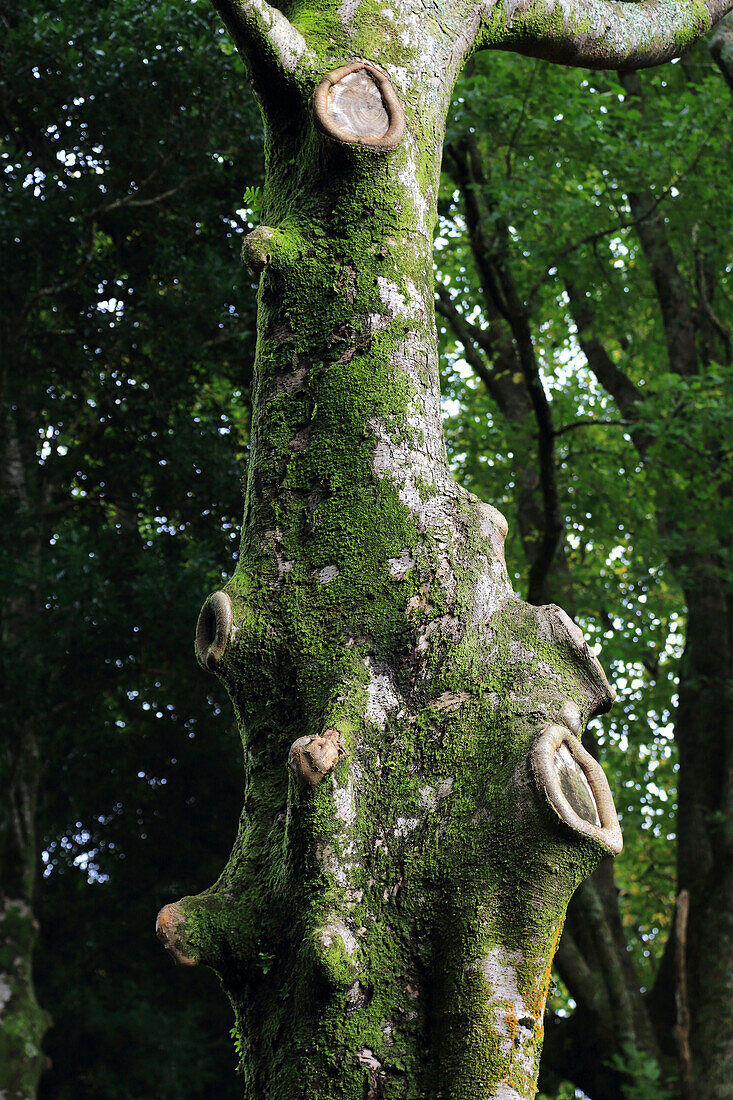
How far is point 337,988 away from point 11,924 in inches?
283

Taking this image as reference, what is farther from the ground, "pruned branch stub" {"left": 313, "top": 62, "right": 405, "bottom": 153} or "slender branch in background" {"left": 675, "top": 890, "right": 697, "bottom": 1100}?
"pruned branch stub" {"left": 313, "top": 62, "right": 405, "bottom": 153}

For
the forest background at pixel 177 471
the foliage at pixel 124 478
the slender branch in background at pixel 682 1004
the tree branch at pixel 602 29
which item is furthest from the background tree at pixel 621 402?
the tree branch at pixel 602 29

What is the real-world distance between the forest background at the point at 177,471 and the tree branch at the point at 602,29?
3778 mm

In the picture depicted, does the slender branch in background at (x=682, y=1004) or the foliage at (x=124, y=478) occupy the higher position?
the foliage at (x=124, y=478)

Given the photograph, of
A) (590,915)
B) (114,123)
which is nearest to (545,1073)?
(590,915)

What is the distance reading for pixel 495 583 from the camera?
2010 millimetres

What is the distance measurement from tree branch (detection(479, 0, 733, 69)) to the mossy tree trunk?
0.64m

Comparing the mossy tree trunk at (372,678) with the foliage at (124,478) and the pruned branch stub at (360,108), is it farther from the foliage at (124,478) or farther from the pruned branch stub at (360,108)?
the foliage at (124,478)

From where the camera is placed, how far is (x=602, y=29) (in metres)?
3.29

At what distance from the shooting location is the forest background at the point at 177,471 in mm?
7859

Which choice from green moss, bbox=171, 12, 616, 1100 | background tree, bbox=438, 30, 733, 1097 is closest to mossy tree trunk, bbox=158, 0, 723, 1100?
green moss, bbox=171, 12, 616, 1100

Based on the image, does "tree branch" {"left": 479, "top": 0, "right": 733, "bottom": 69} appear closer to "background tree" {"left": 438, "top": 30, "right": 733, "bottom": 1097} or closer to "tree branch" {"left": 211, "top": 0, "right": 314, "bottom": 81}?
"tree branch" {"left": 211, "top": 0, "right": 314, "bottom": 81}

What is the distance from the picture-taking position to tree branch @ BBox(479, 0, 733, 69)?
3.03 m

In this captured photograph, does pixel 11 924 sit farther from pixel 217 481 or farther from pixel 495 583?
pixel 495 583
